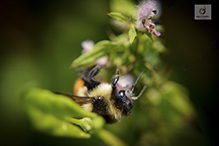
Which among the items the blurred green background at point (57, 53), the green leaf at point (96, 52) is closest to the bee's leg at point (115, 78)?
the green leaf at point (96, 52)

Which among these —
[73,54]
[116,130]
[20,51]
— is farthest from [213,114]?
[20,51]

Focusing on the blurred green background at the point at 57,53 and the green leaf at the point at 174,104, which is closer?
the green leaf at the point at 174,104

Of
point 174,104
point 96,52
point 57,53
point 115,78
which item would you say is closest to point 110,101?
point 115,78

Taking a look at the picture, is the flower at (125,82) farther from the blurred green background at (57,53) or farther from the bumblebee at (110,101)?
the blurred green background at (57,53)

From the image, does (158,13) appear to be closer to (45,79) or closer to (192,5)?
(192,5)

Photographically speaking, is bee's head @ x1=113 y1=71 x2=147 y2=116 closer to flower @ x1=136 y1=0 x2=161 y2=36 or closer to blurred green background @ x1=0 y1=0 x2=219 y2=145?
flower @ x1=136 y1=0 x2=161 y2=36

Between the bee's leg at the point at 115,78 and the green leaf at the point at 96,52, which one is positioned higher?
the green leaf at the point at 96,52
